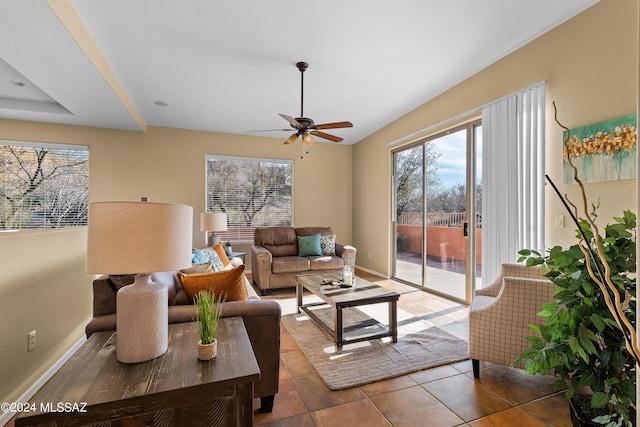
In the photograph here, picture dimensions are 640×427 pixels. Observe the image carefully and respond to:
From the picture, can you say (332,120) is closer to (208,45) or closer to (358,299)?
(208,45)

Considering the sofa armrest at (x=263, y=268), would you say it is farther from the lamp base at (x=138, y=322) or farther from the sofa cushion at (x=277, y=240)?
the lamp base at (x=138, y=322)

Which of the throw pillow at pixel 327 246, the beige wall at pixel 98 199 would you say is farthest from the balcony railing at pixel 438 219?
the beige wall at pixel 98 199

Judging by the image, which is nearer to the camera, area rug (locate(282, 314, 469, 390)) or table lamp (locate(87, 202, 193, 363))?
table lamp (locate(87, 202, 193, 363))

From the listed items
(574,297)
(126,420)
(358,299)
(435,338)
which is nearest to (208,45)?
(358,299)

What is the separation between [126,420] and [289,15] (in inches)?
110

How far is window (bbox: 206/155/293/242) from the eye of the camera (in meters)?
5.73

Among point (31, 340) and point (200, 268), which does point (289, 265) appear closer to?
point (200, 268)

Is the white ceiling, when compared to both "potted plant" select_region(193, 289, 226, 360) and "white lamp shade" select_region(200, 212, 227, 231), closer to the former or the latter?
"white lamp shade" select_region(200, 212, 227, 231)

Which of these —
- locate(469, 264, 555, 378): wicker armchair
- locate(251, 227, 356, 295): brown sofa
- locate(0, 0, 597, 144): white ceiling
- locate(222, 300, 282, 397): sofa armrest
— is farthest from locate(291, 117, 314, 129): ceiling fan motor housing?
locate(469, 264, 555, 378): wicker armchair

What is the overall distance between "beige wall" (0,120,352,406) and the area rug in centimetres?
191

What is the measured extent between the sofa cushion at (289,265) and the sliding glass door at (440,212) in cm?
174

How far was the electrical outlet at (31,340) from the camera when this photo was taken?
1.92 meters

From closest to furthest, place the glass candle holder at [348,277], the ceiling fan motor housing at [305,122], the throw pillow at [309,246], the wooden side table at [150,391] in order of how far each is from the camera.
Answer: the wooden side table at [150,391]
the glass candle holder at [348,277]
the ceiling fan motor housing at [305,122]
the throw pillow at [309,246]

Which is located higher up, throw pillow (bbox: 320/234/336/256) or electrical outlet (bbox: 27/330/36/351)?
throw pillow (bbox: 320/234/336/256)
